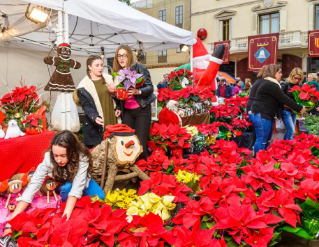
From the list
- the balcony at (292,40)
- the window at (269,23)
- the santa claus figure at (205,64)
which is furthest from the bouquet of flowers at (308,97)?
the window at (269,23)

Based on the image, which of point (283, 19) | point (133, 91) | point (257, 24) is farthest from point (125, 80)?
point (257, 24)

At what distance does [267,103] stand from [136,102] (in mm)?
1854

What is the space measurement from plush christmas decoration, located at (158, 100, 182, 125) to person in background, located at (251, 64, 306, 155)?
1.02m

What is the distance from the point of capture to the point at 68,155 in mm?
1748

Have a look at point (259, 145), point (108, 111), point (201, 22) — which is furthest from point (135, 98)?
point (201, 22)

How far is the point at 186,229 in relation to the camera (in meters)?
1.34

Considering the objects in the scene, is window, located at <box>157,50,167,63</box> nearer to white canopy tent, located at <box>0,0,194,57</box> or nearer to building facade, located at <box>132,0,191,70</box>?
building facade, located at <box>132,0,191,70</box>

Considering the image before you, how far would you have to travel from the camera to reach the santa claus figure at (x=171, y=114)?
368cm

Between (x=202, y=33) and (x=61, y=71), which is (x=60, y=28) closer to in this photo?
(x=61, y=71)

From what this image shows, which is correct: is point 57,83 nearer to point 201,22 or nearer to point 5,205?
point 5,205

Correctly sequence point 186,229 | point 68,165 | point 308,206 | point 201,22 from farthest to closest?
point 201,22 → point 68,165 → point 308,206 → point 186,229

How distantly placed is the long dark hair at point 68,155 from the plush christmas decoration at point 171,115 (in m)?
1.95

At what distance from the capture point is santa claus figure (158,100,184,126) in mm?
3684

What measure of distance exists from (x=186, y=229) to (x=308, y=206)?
73 centimetres
